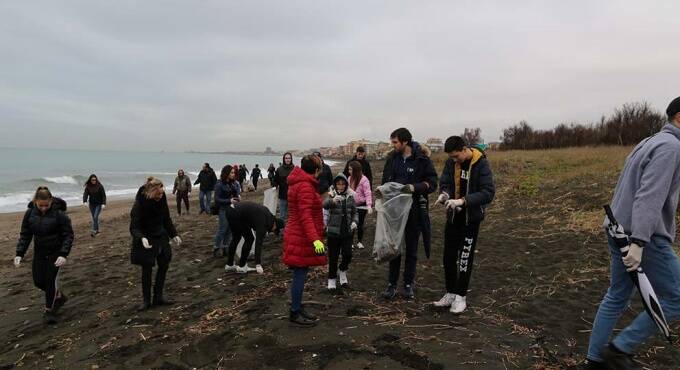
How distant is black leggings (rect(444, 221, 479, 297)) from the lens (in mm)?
4160

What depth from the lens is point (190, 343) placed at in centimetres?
393

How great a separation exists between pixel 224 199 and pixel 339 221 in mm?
3300

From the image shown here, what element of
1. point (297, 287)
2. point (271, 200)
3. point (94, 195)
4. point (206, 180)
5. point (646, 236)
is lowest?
point (297, 287)

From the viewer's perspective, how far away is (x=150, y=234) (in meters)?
4.94

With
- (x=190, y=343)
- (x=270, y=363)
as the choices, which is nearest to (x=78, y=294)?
(x=190, y=343)

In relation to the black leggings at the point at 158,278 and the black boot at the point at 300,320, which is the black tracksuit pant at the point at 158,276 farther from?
the black boot at the point at 300,320

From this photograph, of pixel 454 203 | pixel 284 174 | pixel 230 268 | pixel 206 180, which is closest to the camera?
pixel 454 203

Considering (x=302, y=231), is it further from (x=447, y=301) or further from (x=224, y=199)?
(x=224, y=199)

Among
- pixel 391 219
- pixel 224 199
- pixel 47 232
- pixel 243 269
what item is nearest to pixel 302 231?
pixel 391 219

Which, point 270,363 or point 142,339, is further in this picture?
point 142,339

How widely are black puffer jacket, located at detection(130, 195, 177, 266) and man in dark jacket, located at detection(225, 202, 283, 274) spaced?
4.56ft

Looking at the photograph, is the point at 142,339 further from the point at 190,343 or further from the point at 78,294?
the point at 78,294

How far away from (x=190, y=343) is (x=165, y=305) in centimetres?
146

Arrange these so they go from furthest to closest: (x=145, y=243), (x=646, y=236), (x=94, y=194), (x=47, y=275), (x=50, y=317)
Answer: (x=94, y=194)
(x=47, y=275)
(x=50, y=317)
(x=145, y=243)
(x=646, y=236)
